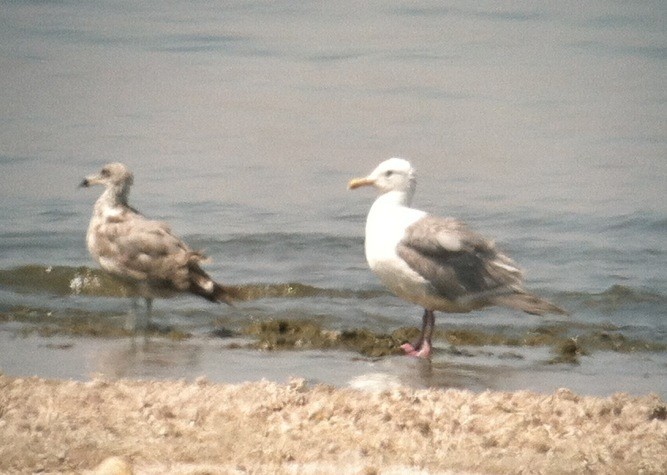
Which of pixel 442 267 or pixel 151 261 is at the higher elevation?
pixel 442 267

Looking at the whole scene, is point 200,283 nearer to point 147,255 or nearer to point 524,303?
point 147,255

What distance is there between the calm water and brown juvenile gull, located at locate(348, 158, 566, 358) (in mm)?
311

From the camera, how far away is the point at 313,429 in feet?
18.4

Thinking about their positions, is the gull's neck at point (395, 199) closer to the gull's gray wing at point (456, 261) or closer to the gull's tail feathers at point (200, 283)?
the gull's gray wing at point (456, 261)

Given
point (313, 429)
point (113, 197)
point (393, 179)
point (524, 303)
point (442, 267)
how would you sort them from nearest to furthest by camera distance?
point (313, 429) → point (442, 267) → point (524, 303) → point (393, 179) → point (113, 197)

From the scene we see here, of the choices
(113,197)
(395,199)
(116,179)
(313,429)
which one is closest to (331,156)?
(116,179)

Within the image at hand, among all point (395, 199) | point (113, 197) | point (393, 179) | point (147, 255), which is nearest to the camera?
point (395, 199)

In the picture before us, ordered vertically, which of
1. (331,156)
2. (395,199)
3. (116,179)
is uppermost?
(395,199)

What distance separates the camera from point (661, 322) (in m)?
9.36

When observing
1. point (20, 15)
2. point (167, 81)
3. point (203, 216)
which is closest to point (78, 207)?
point (203, 216)

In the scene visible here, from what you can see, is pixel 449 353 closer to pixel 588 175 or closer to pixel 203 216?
pixel 203 216

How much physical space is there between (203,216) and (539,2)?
6220 mm

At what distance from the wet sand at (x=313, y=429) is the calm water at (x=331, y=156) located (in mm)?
756

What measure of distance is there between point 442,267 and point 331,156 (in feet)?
19.4
